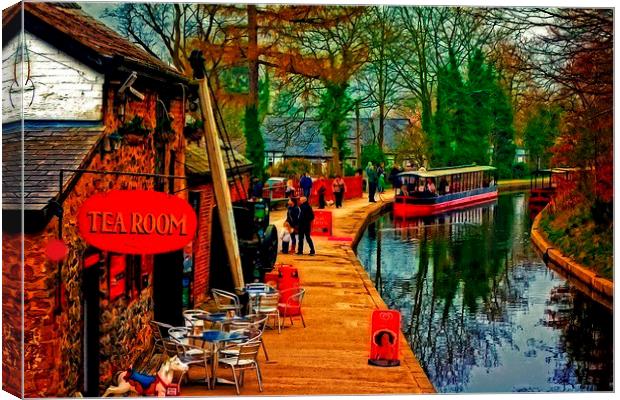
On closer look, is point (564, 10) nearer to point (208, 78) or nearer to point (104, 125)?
point (208, 78)

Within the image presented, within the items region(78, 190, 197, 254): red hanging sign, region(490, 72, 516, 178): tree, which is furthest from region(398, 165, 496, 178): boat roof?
region(78, 190, 197, 254): red hanging sign

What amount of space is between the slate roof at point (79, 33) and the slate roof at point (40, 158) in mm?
811

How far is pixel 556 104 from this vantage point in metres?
15.4

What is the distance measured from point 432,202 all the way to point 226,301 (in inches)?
164

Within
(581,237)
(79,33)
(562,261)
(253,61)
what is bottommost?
(562,261)

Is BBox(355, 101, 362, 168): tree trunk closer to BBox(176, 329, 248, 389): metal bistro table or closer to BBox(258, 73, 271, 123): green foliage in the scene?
BBox(258, 73, 271, 123): green foliage

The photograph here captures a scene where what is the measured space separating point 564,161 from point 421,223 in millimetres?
2957

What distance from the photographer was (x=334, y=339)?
50.8 ft

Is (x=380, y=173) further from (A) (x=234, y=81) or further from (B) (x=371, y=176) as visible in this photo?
(A) (x=234, y=81)

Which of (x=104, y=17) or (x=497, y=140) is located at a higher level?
(x=104, y=17)

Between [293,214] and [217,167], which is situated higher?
[217,167]

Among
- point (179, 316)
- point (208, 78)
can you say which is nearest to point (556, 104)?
point (208, 78)

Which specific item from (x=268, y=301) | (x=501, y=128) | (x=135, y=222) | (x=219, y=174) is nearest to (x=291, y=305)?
(x=268, y=301)

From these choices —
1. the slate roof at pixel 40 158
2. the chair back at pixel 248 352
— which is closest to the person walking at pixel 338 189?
the chair back at pixel 248 352
